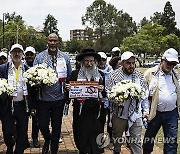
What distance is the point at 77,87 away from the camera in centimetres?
605

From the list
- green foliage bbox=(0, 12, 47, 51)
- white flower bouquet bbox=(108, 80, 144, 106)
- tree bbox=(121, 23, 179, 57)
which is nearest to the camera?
white flower bouquet bbox=(108, 80, 144, 106)

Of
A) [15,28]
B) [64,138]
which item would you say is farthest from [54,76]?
[15,28]

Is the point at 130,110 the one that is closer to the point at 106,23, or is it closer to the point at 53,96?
the point at 53,96

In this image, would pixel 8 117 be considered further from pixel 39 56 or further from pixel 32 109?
pixel 39 56

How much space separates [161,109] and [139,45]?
2662 inches

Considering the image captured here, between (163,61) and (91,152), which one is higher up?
(163,61)

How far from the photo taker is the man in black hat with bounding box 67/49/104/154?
6082 mm

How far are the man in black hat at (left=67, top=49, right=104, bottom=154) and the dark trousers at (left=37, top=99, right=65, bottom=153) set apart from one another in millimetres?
516

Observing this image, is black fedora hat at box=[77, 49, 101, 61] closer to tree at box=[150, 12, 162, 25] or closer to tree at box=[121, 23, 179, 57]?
tree at box=[121, 23, 179, 57]

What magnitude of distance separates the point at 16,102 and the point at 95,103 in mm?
1357

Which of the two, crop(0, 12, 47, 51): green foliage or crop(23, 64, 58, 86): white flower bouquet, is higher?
crop(0, 12, 47, 51): green foliage

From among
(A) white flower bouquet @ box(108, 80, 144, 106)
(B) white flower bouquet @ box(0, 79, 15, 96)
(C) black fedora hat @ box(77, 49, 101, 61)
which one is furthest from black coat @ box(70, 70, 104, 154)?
(B) white flower bouquet @ box(0, 79, 15, 96)

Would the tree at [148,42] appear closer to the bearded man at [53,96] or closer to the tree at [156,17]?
the tree at [156,17]

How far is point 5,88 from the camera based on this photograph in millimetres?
5977
